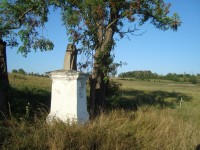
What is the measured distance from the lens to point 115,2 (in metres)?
12.3

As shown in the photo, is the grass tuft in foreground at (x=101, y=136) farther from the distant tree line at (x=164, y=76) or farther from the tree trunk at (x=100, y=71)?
the distant tree line at (x=164, y=76)

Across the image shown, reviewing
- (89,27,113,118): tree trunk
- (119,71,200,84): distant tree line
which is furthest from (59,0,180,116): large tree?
(119,71,200,84): distant tree line

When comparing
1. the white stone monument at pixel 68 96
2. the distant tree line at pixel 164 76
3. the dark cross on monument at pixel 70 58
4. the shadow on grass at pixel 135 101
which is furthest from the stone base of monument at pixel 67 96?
the distant tree line at pixel 164 76

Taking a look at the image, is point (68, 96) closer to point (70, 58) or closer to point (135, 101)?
point (70, 58)

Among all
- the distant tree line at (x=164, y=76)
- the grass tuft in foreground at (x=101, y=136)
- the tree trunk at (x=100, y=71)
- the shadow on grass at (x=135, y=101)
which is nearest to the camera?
the grass tuft in foreground at (x=101, y=136)

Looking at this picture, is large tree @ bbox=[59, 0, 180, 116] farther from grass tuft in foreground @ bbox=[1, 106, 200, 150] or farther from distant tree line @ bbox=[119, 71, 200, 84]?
distant tree line @ bbox=[119, 71, 200, 84]

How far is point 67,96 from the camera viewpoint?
331 inches

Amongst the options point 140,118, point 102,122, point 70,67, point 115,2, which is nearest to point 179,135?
point 140,118

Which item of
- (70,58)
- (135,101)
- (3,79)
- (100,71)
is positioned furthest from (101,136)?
(135,101)

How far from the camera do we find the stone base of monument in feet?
27.4

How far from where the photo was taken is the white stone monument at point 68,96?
835 centimetres

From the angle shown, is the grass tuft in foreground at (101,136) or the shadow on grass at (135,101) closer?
the grass tuft in foreground at (101,136)

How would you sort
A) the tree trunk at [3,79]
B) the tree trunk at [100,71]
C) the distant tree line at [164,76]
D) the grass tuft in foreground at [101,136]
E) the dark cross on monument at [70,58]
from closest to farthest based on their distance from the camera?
1. the grass tuft in foreground at [101,136]
2. the dark cross on monument at [70,58]
3. the tree trunk at [3,79]
4. the tree trunk at [100,71]
5. the distant tree line at [164,76]

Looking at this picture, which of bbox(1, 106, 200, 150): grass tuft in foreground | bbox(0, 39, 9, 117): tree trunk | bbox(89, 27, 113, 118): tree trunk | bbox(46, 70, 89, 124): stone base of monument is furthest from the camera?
bbox(89, 27, 113, 118): tree trunk
